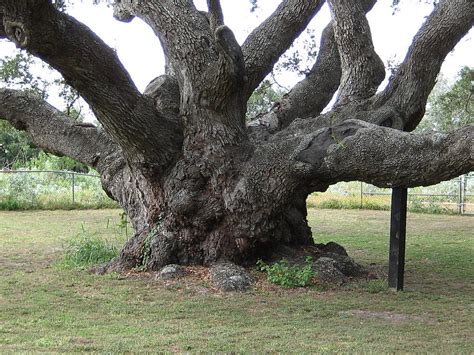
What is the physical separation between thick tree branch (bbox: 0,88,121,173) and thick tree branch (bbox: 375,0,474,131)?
415cm

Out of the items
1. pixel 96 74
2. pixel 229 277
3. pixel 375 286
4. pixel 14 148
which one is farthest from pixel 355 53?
pixel 14 148

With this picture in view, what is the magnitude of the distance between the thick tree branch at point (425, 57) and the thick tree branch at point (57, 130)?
415cm

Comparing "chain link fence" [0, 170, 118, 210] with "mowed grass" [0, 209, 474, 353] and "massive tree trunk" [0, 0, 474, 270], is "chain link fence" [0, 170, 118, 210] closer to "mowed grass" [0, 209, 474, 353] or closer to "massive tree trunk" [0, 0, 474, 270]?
"mowed grass" [0, 209, 474, 353]

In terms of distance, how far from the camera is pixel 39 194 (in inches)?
795

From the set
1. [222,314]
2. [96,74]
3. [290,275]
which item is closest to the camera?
[222,314]

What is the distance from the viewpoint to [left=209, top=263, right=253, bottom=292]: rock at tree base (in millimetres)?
7520

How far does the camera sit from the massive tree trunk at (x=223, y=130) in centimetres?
716

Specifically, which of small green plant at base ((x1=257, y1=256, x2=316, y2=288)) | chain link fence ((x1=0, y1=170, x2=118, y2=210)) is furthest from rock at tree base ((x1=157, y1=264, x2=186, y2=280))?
chain link fence ((x1=0, y1=170, x2=118, y2=210))

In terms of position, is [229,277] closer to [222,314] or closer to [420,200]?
[222,314]

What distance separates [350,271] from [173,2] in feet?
14.2

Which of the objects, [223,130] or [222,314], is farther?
[223,130]

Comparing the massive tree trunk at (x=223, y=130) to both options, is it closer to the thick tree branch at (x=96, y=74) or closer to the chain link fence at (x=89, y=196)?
the thick tree branch at (x=96, y=74)

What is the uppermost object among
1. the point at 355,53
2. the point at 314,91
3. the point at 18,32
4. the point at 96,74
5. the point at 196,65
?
the point at 355,53

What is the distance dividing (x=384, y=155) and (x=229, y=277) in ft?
7.51
